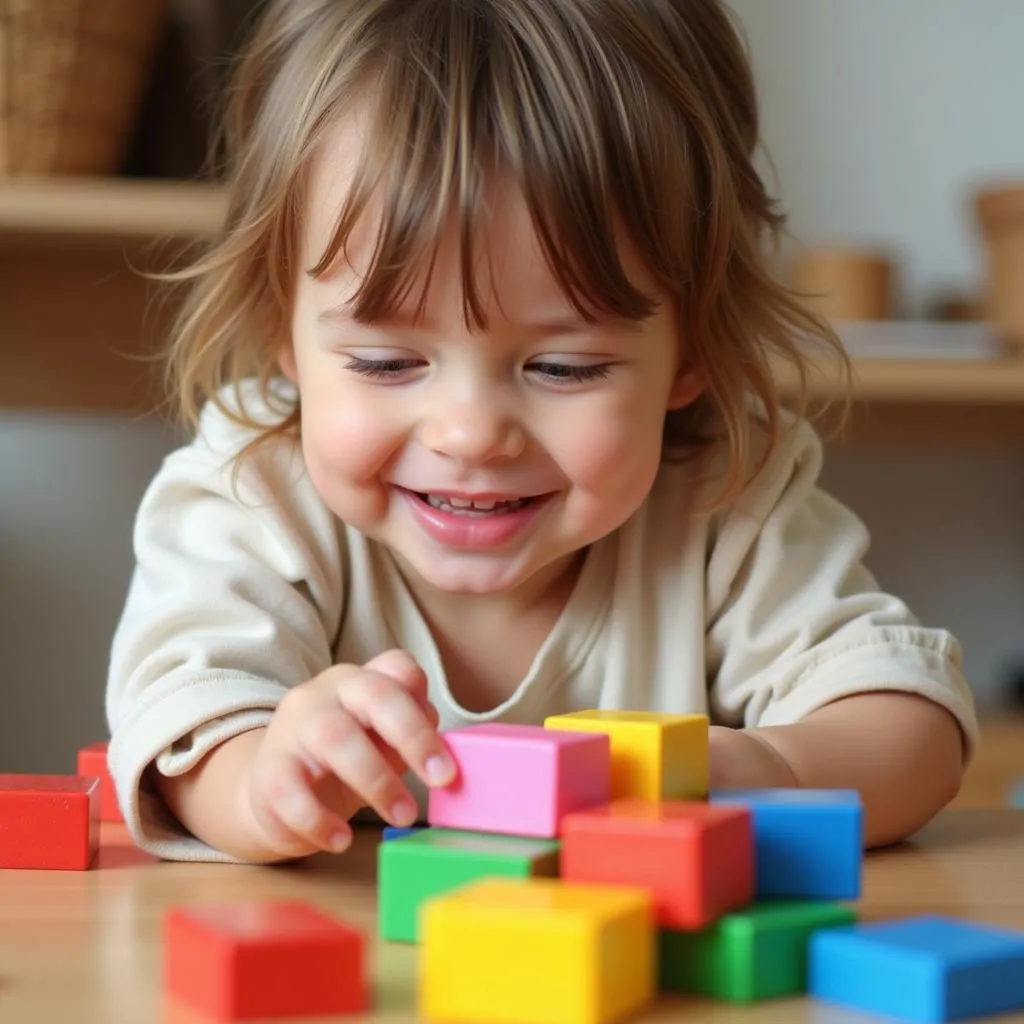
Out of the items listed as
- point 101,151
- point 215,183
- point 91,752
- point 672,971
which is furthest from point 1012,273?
point 672,971

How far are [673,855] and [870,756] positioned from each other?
1.10 feet

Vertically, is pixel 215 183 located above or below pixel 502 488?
above

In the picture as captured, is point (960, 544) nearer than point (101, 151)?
No

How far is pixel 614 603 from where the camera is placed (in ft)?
3.22

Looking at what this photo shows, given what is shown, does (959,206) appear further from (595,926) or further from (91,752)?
(595,926)

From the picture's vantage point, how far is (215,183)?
145cm

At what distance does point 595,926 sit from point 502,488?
1.31 ft

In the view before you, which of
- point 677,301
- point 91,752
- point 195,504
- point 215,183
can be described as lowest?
point 91,752

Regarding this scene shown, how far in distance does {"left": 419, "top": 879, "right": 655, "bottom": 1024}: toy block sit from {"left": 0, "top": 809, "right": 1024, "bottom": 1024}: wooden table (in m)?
0.02

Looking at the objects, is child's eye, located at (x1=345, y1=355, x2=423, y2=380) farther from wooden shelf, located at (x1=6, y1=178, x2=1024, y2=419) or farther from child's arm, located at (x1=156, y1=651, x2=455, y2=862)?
wooden shelf, located at (x1=6, y1=178, x2=1024, y2=419)

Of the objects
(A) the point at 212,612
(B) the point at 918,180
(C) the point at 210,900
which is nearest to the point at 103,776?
(A) the point at 212,612

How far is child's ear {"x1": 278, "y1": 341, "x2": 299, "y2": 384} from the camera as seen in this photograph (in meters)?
0.97

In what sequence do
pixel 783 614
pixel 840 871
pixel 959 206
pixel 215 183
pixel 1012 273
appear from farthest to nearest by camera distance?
pixel 959 206 < pixel 1012 273 < pixel 215 183 < pixel 783 614 < pixel 840 871

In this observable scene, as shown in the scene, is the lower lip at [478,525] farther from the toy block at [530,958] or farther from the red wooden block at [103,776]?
the toy block at [530,958]
